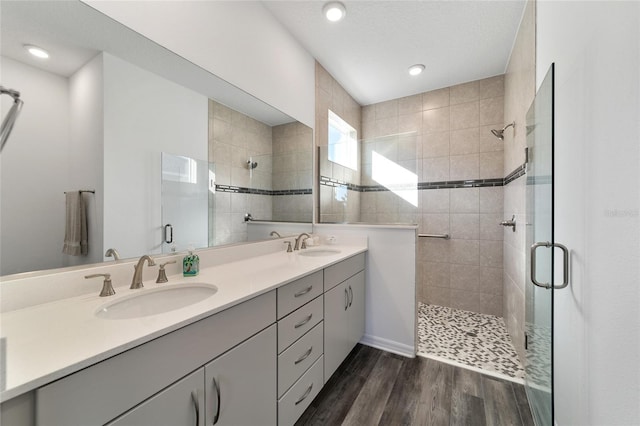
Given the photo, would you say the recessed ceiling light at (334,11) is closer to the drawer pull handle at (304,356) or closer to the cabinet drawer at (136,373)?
the cabinet drawer at (136,373)

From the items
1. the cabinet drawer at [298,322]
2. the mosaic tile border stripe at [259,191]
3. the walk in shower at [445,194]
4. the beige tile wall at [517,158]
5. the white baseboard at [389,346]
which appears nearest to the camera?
the cabinet drawer at [298,322]

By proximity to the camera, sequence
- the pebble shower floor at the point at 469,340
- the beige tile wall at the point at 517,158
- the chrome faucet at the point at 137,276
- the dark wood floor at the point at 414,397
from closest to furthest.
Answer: the chrome faucet at the point at 137,276, the dark wood floor at the point at 414,397, the beige tile wall at the point at 517,158, the pebble shower floor at the point at 469,340

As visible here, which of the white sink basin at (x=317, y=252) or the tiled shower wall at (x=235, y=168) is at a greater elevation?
the tiled shower wall at (x=235, y=168)

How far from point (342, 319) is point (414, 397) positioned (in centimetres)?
63

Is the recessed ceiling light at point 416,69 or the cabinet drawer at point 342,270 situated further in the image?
the recessed ceiling light at point 416,69

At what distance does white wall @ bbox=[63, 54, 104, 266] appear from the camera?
36.9 inches

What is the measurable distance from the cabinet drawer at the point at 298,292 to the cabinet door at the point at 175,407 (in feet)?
1.37

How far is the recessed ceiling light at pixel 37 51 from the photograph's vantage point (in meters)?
0.85

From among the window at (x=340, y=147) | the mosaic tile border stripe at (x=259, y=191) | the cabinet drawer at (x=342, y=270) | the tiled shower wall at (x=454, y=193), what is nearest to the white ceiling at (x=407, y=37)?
the tiled shower wall at (x=454, y=193)

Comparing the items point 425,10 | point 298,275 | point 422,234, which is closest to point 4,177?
point 298,275

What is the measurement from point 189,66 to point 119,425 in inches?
62.2

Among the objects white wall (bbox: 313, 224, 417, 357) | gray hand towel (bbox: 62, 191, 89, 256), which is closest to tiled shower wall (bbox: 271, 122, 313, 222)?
white wall (bbox: 313, 224, 417, 357)

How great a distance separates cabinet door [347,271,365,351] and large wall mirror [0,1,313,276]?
0.92 meters

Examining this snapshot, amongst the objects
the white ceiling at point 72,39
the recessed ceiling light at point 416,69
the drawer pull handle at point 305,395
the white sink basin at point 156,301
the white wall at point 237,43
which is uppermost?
the recessed ceiling light at point 416,69
